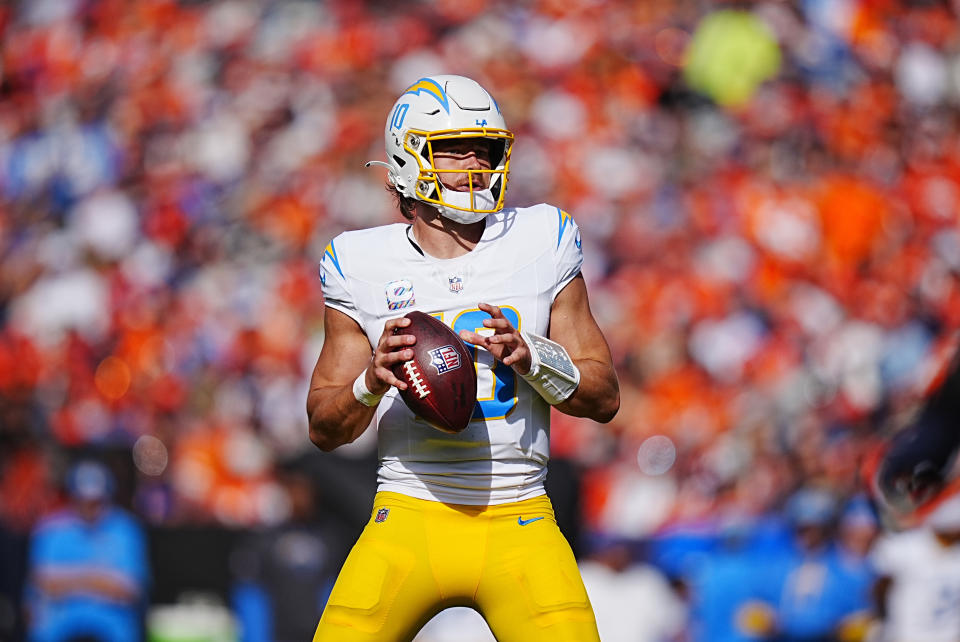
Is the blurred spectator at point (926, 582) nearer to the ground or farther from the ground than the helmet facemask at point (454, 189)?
nearer to the ground

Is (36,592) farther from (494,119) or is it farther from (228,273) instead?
(494,119)

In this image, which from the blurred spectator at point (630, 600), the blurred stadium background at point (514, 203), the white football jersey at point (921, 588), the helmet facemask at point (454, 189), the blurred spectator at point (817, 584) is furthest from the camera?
the blurred stadium background at point (514, 203)

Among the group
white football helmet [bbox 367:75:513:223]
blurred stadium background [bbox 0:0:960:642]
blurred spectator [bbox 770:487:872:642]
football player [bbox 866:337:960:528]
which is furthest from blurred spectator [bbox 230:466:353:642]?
white football helmet [bbox 367:75:513:223]

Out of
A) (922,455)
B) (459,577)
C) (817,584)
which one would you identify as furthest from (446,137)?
(817,584)

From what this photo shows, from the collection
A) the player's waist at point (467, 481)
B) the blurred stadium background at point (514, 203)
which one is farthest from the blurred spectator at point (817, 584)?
the player's waist at point (467, 481)

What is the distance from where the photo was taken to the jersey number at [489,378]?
326cm

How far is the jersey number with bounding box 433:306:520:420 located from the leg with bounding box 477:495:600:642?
260 millimetres

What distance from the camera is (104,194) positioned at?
1123 cm

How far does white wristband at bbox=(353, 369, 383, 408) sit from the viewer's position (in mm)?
3146

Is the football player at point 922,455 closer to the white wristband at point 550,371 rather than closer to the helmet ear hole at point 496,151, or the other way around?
the white wristband at point 550,371

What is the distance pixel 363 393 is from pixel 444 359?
259 mm

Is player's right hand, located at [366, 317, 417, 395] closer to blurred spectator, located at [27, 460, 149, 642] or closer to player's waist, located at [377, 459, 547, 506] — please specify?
player's waist, located at [377, 459, 547, 506]

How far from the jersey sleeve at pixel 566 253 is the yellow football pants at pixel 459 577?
0.60 m

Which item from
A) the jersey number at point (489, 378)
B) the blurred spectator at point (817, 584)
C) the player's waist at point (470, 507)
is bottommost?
the blurred spectator at point (817, 584)
